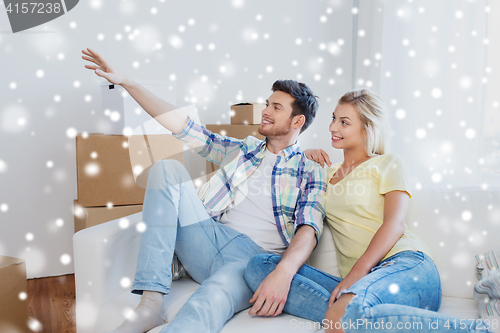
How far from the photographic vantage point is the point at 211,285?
910 mm

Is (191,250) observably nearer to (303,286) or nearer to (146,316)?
(146,316)

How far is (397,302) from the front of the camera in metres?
0.83

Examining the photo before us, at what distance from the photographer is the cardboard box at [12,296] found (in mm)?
1162

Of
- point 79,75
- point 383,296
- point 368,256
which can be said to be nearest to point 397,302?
point 383,296

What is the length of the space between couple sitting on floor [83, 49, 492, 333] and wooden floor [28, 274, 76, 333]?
648mm

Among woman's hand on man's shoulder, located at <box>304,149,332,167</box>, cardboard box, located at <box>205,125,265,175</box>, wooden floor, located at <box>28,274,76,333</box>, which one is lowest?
wooden floor, located at <box>28,274,76,333</box>

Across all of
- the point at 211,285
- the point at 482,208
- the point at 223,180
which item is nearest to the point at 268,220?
the point at 223,180

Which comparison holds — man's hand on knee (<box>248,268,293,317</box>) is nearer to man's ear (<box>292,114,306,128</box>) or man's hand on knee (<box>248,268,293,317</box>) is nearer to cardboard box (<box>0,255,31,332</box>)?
man's ear (<box>292,114,306,128</box>)

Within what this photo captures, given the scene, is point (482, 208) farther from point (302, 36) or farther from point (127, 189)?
point (302, 36)

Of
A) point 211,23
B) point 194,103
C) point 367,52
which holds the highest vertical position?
point 211,23

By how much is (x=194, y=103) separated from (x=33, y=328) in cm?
130

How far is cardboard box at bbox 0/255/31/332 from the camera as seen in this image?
3.81 ft

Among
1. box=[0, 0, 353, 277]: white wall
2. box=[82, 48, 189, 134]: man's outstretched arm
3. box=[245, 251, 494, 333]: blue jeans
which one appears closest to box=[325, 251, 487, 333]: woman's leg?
box=[245, 251, 494, 333]: blue jeans

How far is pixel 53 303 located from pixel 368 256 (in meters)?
1.35
